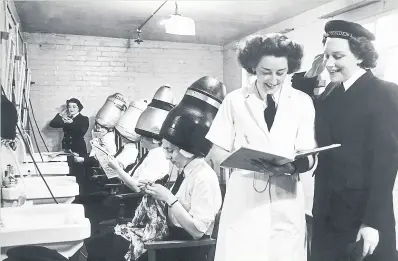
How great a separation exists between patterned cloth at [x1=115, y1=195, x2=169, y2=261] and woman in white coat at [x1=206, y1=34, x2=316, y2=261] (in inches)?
23.0

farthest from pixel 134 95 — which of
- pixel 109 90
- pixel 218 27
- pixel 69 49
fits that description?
pixel 218 27

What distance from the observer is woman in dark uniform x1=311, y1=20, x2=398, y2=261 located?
1639mm

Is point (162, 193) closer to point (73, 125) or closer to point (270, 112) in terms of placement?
point (270, 112)

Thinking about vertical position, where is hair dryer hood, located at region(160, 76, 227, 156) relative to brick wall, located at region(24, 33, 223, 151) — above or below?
below

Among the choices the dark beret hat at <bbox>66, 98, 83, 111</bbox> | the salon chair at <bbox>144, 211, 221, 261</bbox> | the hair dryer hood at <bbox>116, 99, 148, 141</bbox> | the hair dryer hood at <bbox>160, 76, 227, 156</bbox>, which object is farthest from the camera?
the dark beret hat at <bbox>66, 98, 83, 111</bbox>

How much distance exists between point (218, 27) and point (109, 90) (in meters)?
2.50

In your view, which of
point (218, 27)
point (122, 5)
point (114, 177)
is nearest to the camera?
point (114, 177)

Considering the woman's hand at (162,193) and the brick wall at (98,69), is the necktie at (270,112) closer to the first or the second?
the woman's hand at (162,193)

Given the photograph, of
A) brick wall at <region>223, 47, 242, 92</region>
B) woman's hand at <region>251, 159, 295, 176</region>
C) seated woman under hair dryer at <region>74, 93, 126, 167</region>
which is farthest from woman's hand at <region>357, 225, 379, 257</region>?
brick wall at <region>223, 47, 242, 92</region>

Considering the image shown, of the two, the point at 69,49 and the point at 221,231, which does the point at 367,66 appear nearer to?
the point at 221,231

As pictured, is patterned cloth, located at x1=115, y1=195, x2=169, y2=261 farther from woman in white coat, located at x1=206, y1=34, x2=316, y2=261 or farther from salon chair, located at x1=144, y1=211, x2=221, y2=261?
woman in white coat, located at x1=206, y1=34, x2=316, y2=261

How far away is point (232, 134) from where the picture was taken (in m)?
1.78

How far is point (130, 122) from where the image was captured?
453cm

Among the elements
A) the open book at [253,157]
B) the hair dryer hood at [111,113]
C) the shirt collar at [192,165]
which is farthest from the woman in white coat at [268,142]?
the hair dryer hood at [111,113]
